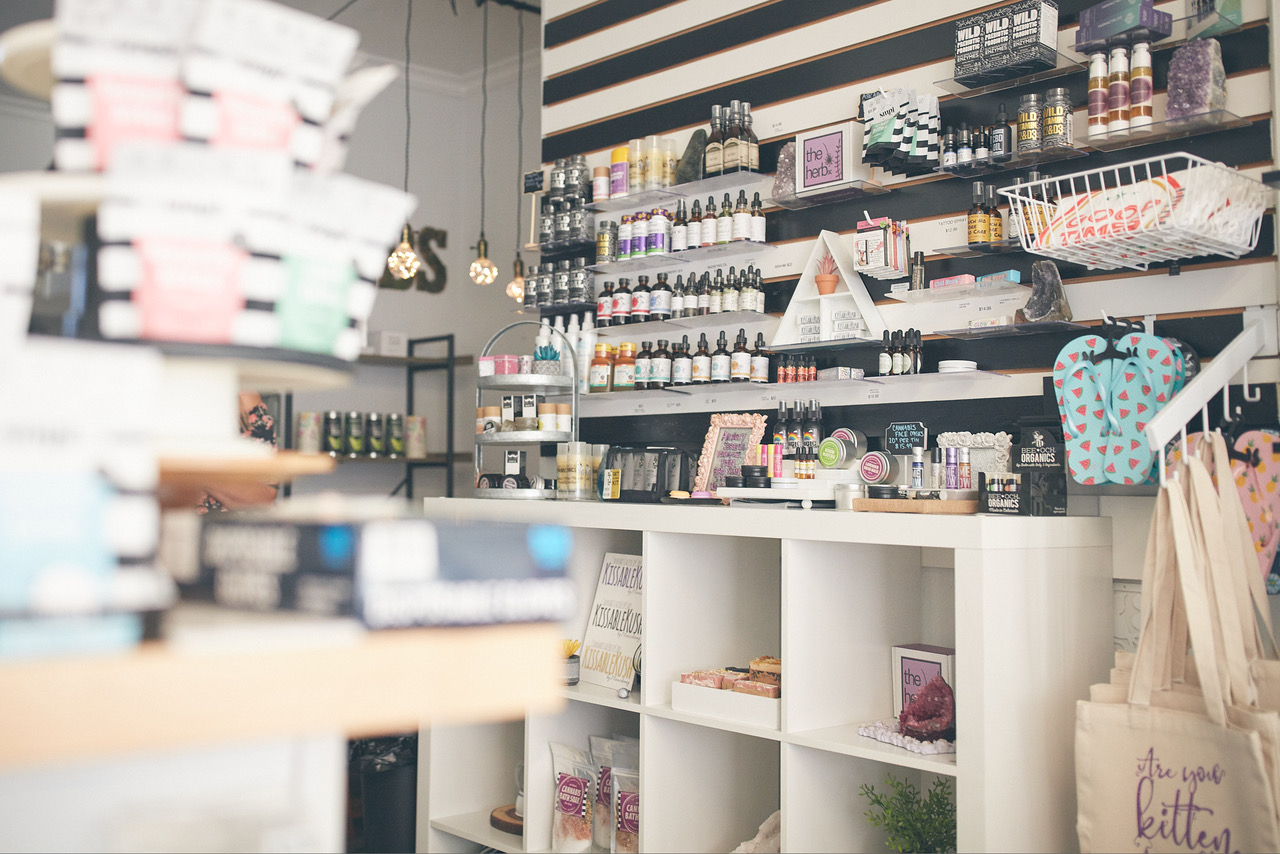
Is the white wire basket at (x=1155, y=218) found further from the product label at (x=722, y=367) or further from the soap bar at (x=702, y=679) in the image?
the soap bar at (x=702, y=679)

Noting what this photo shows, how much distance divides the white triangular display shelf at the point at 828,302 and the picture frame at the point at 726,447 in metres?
0.30

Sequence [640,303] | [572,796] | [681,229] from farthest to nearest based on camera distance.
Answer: [640,303]
[681,229]
[572,796]

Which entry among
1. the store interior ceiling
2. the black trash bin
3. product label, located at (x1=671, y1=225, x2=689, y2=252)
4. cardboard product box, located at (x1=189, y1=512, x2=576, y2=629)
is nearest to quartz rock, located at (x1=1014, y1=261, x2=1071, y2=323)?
product label, located at (x1=671, y1=225, x2=689, y2=252)

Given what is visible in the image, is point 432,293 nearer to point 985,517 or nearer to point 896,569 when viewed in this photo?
point 896,569

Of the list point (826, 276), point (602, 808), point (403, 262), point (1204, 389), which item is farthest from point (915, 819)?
point (403, 262)

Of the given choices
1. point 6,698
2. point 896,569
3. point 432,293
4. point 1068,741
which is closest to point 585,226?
point 896,569

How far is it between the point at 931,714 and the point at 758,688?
1.46 feet

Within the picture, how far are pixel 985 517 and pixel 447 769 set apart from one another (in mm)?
2139

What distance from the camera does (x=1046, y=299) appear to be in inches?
114

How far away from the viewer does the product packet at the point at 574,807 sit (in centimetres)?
329

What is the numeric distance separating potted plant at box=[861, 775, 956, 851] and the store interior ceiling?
513 cm

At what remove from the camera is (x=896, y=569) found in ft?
9.96

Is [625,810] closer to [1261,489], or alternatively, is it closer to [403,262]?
[1261,489]

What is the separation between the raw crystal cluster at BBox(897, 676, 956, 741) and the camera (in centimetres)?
258
